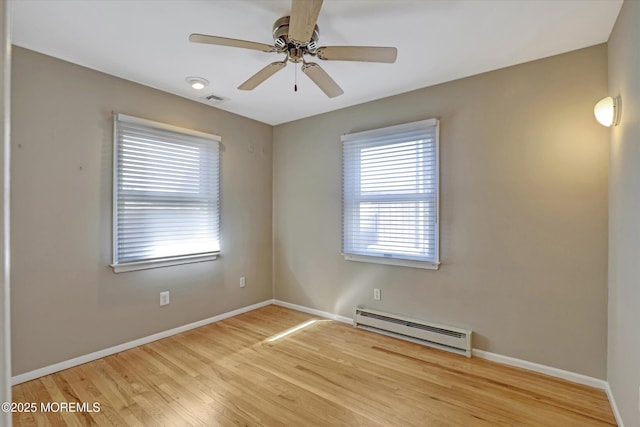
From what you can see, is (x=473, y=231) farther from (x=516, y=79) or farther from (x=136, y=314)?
(x=136, y=314)

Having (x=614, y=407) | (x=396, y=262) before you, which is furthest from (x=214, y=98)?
(x=614, y=407)

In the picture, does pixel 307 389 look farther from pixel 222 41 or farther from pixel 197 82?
pixel 197 82

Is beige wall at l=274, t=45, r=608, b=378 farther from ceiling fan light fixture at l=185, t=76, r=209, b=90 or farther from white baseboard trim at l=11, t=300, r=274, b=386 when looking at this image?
white baseboard trim at l=11, t=300, r=274, b=386

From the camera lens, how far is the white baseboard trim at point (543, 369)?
2218 millimetres

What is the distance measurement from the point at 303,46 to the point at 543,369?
2958mm

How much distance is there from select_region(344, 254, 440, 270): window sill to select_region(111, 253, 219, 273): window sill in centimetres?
159

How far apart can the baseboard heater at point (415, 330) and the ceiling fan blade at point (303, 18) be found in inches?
102

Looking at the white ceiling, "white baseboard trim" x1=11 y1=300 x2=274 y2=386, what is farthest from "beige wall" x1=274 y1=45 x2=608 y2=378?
"white baseboard trim" x1=11 y1=300 x2=274 y2=386

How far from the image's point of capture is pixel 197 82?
2.83 meters

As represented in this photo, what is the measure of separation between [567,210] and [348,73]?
2040mm

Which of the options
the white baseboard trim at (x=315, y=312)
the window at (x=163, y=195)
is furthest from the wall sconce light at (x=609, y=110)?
the window at (x=163, y=195)

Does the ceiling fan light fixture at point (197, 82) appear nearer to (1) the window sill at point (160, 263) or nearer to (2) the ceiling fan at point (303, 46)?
(2) the ceiling fan at point (303, 46)

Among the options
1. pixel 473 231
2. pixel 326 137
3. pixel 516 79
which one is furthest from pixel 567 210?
pixel 326 137

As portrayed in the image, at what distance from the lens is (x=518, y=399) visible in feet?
6.82
